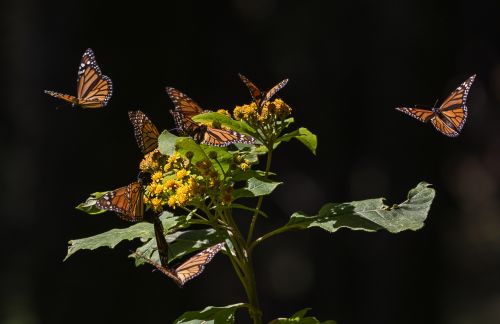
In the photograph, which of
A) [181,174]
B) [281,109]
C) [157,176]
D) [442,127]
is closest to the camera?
[181,174]

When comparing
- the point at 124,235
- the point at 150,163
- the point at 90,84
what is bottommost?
the point at 124,235

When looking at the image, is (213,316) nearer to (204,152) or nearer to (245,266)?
(245,266)

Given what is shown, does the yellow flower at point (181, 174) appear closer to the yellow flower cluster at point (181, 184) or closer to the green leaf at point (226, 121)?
the yellow flower cluster at point (181, 184)

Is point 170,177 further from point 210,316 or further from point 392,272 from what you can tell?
point 392,272

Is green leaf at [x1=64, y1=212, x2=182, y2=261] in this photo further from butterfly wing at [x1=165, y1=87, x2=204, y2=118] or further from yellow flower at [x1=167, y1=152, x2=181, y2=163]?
butterfly wing at [x1=165, y1=87, x2=204, y2=118]

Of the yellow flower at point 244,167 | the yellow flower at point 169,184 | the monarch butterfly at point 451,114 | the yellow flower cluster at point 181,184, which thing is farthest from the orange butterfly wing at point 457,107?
the yellow flower at point 169,184

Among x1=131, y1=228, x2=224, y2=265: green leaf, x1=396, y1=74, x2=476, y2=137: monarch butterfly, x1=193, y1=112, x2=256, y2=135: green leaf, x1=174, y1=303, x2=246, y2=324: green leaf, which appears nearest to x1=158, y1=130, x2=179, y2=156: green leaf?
x1=193, y1=112, x2=256, y2=135: green leaf

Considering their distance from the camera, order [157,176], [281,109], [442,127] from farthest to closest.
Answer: [442,127]
[281,109]
[157,176]

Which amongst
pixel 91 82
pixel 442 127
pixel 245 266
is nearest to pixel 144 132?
pixel 245 266
